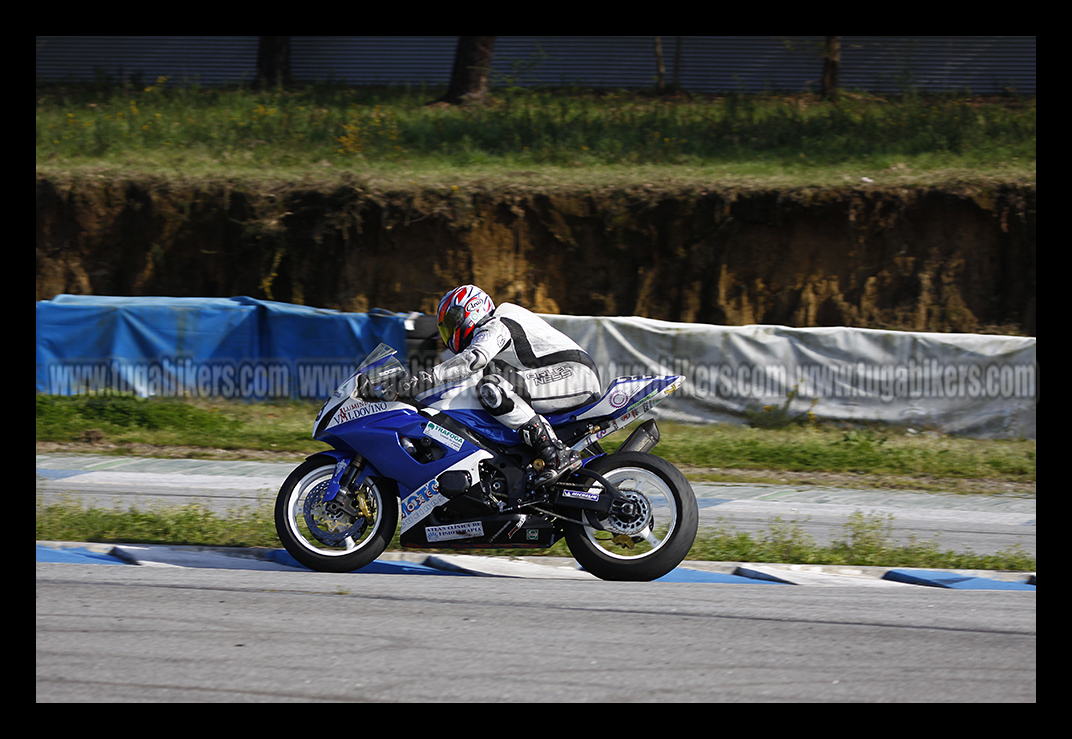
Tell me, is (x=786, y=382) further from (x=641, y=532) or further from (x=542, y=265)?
(x=641, y=532)

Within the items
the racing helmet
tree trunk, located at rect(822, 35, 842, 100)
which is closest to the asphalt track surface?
the racing helmet

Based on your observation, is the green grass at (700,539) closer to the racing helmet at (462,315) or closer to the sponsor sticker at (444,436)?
the sponsor sticker at (444,436)

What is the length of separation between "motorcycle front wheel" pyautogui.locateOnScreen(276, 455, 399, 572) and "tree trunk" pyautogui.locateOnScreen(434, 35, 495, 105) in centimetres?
1974

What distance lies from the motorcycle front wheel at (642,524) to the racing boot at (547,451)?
7.4 inches

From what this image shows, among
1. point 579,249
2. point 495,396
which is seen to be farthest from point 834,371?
point 495,396

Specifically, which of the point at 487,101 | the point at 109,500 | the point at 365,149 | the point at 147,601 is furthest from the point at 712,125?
the point at 147,601

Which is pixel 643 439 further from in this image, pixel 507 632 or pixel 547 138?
pixel 547 138

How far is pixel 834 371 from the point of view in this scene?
1468cm

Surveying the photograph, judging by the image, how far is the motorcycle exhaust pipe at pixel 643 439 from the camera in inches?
270

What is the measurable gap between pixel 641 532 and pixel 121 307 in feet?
37.9

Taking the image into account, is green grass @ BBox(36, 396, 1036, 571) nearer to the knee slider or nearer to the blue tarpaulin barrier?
the blue tarpaulin barrier

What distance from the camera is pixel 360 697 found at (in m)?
4.40

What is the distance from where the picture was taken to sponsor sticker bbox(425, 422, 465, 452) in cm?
679

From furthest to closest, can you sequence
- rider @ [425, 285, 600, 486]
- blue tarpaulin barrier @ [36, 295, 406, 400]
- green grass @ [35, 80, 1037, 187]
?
green grass @ [35, 80, 1037, 187] → blue tarpaulin barrier @ [36, 295, 406, 400] → rider @ [425, 285, 600, 486]
